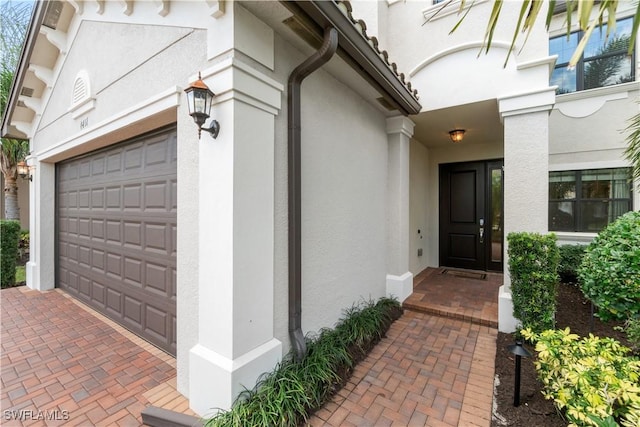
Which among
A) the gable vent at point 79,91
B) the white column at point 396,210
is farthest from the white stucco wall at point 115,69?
the white column at point 396,210

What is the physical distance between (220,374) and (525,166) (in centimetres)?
479

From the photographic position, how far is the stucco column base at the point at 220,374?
237 cm

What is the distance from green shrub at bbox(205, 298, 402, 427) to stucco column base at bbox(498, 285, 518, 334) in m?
1.87

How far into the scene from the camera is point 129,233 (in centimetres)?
Result: 411

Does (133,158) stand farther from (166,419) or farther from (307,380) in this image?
(307,380)

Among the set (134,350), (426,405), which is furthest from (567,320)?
(134,350)

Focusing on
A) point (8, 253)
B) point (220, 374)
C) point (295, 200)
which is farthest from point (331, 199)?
point (8, 253)

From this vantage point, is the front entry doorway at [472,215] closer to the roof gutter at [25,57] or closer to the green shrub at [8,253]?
the roof gutter at [25,57]

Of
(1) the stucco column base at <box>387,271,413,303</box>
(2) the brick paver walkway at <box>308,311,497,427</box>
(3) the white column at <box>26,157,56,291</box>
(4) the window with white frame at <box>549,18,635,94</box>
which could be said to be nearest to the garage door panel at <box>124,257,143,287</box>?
(2) the brick paver walkway at <box>308,311,497,427</box>

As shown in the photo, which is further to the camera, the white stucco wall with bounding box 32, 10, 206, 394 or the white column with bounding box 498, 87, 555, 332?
the white column with bounding box 498, 87, 555, 332

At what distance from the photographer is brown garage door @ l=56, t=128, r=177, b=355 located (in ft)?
11.5

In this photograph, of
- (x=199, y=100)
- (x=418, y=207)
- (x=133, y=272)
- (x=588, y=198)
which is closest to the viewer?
(x=199, y=100)

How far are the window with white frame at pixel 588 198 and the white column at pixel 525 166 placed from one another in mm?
3824

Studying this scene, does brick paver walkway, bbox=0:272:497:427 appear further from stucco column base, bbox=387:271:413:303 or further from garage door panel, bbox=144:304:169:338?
stucco column base, bbox=387:271:413:303
